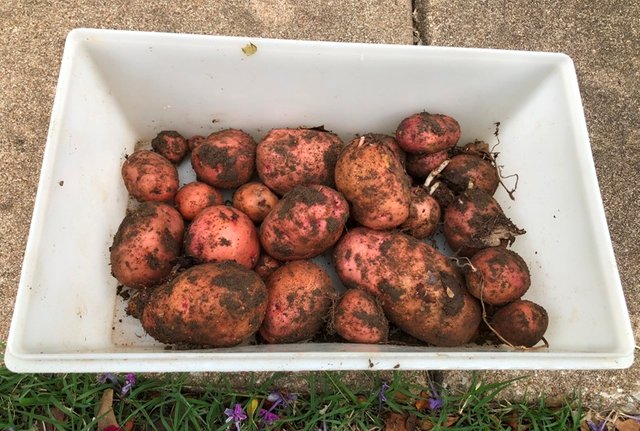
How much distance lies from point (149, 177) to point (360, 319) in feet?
2.37

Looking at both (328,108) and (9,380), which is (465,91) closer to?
(328,108)

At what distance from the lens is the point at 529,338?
4.66 feet

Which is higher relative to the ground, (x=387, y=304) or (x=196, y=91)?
(x=196, y=91)

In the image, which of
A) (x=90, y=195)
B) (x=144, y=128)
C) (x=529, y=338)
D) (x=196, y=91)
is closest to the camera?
(x=529, y=338)

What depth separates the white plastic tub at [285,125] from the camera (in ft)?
4.06

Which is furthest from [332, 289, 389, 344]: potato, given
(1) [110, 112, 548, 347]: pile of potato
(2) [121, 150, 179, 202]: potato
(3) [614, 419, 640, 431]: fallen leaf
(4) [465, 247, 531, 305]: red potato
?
(3) [614, 419, 640, 431]: fallen leaf

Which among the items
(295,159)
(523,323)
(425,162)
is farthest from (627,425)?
(295,159)

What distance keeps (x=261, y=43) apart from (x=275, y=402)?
3.46 feet

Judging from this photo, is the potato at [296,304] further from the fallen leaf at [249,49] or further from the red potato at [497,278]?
the fallen leaf at [249,49]

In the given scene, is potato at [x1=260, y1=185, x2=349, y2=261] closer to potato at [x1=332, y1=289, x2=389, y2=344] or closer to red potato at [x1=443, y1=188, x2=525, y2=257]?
potato at [x1=332, y1=289, x2=389, y2=344]

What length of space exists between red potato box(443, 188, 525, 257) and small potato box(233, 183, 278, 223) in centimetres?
53

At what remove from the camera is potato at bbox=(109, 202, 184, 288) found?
1420 mm

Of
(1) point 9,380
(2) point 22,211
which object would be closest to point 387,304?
(1) point 9,380

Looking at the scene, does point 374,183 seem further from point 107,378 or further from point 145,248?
point 107,378
